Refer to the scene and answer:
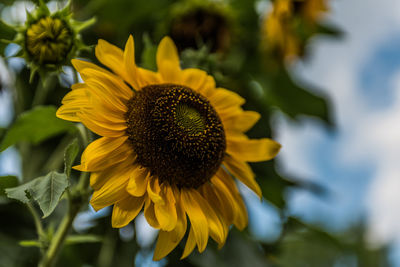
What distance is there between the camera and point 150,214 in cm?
51

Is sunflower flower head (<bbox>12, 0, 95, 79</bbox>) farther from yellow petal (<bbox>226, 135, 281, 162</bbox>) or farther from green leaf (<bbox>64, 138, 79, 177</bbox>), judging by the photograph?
yellow petal (<bbox>226, 135, 281, 162</bbox>)

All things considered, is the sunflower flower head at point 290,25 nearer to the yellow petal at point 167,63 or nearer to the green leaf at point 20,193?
the yellow petal at point 167,63

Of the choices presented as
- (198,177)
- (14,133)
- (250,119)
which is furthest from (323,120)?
(14,133)

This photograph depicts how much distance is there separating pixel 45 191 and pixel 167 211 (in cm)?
15

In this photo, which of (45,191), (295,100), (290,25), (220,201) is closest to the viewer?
(45,191)

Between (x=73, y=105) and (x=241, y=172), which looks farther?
(x=241, y=172)

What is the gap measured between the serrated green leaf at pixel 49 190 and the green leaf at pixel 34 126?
0.45ft

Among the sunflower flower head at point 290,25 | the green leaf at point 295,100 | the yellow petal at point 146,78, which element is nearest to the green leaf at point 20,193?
the yellow petal at point 146,78

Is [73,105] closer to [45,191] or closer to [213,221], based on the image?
[45,191]

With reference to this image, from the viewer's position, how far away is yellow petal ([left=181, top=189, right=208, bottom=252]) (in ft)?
1.71

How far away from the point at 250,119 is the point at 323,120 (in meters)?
0.58

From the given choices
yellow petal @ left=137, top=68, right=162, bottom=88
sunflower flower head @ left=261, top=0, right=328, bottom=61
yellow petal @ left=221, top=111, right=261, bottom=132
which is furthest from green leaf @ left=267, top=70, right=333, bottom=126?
yellow petal @ left=137, top=68, right=162, bottom=88

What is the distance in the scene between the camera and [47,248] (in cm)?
58

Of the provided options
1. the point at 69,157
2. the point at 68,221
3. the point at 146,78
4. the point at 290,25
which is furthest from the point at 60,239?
the point at 290,25
